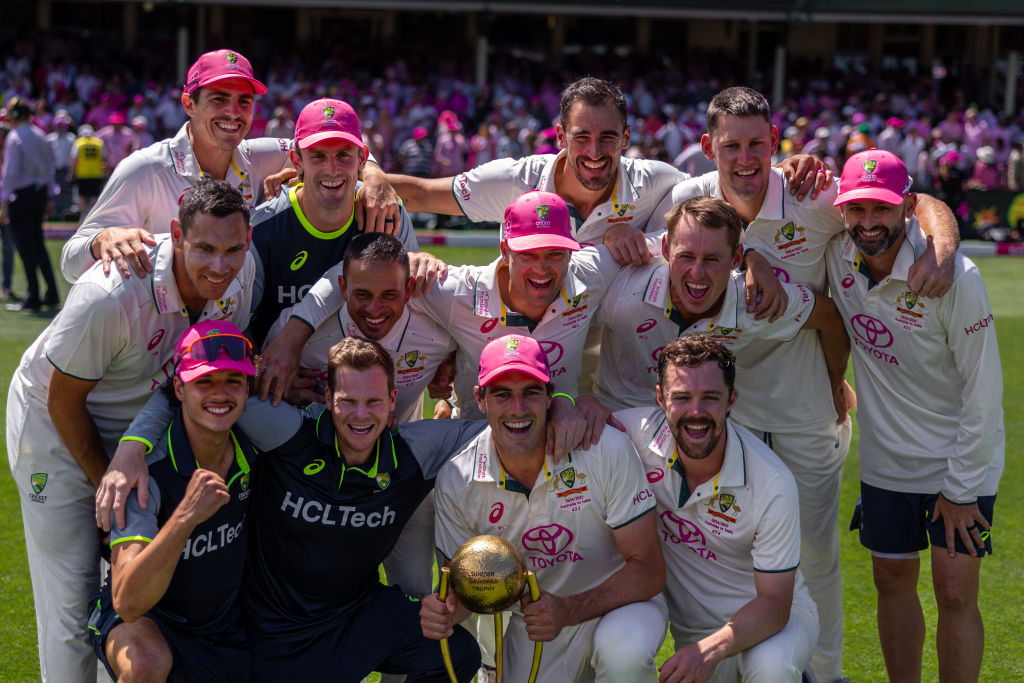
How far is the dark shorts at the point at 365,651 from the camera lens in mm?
4746

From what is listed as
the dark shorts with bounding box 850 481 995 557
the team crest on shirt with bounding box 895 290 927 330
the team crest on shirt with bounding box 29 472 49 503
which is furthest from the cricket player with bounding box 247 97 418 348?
the dark shorts with bounding box 850 481 995 557

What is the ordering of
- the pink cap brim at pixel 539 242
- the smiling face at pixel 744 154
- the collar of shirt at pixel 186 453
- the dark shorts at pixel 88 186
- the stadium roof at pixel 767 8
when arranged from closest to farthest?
1. the collar of shirt at pixel 186 453
2. the pink cap brim at pixel 539 242
3. the smiling face at pixel 744 154
4. the dark shorts at pixel 88 186
5. the stadium roof at pixel 767 8

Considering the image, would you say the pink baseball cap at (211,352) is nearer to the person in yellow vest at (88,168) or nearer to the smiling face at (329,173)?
the smiling face at (329,173)

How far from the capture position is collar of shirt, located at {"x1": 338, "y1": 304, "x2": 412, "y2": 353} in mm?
5297

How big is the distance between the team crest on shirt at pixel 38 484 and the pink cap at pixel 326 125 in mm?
1873

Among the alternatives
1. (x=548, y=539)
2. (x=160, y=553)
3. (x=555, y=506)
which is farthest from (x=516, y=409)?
(x=160, y=553)

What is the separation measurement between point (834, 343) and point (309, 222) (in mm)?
2646

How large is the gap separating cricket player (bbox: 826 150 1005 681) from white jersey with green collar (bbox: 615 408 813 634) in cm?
76

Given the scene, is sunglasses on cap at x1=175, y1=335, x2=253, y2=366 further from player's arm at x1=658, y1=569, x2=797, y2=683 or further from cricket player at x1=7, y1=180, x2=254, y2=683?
player's arm at x1=658, y1=569, x2=797, y2=683

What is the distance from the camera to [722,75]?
33.6 metres

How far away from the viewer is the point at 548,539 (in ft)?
16.1

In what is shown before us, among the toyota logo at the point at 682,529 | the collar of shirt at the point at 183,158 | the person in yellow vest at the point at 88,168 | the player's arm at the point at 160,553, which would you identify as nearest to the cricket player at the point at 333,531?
the player's arm at the point at 160,553

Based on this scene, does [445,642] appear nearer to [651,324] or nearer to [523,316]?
[523,316]

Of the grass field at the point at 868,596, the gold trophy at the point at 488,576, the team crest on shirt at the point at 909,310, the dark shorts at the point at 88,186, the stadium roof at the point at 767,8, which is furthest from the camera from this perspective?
the stadium roof at the point at 767,8
